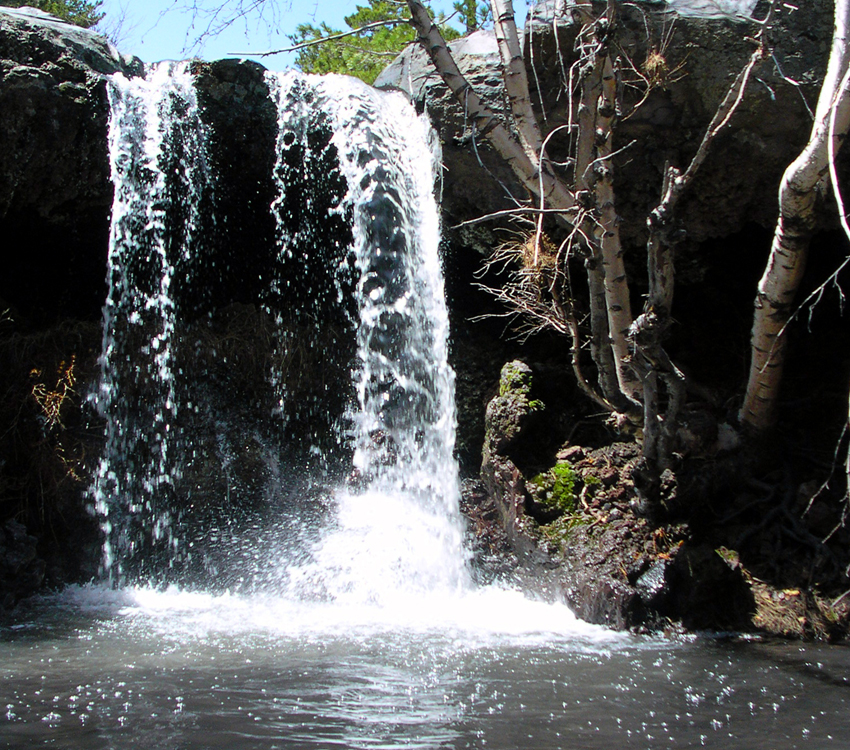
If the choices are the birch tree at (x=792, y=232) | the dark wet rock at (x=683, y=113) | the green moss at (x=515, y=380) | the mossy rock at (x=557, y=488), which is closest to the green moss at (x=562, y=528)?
the mossy rock at (x=557, y=488)

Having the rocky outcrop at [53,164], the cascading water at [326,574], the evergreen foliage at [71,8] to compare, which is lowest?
the cascading water at [326,574]

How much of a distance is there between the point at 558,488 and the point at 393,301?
99.5 inches

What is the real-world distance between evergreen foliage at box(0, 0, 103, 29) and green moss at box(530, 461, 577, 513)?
10.1 m

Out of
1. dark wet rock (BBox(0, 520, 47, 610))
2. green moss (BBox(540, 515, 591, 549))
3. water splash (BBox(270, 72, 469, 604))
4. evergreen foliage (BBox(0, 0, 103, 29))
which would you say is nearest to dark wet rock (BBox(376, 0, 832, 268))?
water splash (BBox(270, 72, 469, 604))

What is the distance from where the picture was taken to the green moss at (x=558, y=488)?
6.27 m

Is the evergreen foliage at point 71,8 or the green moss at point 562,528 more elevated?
the evergreen foliage at point 71,8

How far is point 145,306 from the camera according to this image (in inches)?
300

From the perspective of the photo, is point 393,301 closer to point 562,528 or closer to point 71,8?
point 562,528

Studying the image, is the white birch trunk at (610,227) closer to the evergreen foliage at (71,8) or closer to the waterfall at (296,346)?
the waterfall at (296,346)

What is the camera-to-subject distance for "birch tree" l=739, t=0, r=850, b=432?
4371 millimetres

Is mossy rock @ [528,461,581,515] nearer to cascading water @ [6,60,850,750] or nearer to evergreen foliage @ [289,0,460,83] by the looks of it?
cascading water @ [6,60,850,750]

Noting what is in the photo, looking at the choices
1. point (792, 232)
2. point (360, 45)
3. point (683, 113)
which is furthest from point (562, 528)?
point (360, 45)

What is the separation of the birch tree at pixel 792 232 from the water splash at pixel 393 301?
2.89m

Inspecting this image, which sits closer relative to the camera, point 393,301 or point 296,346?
point 393,301
